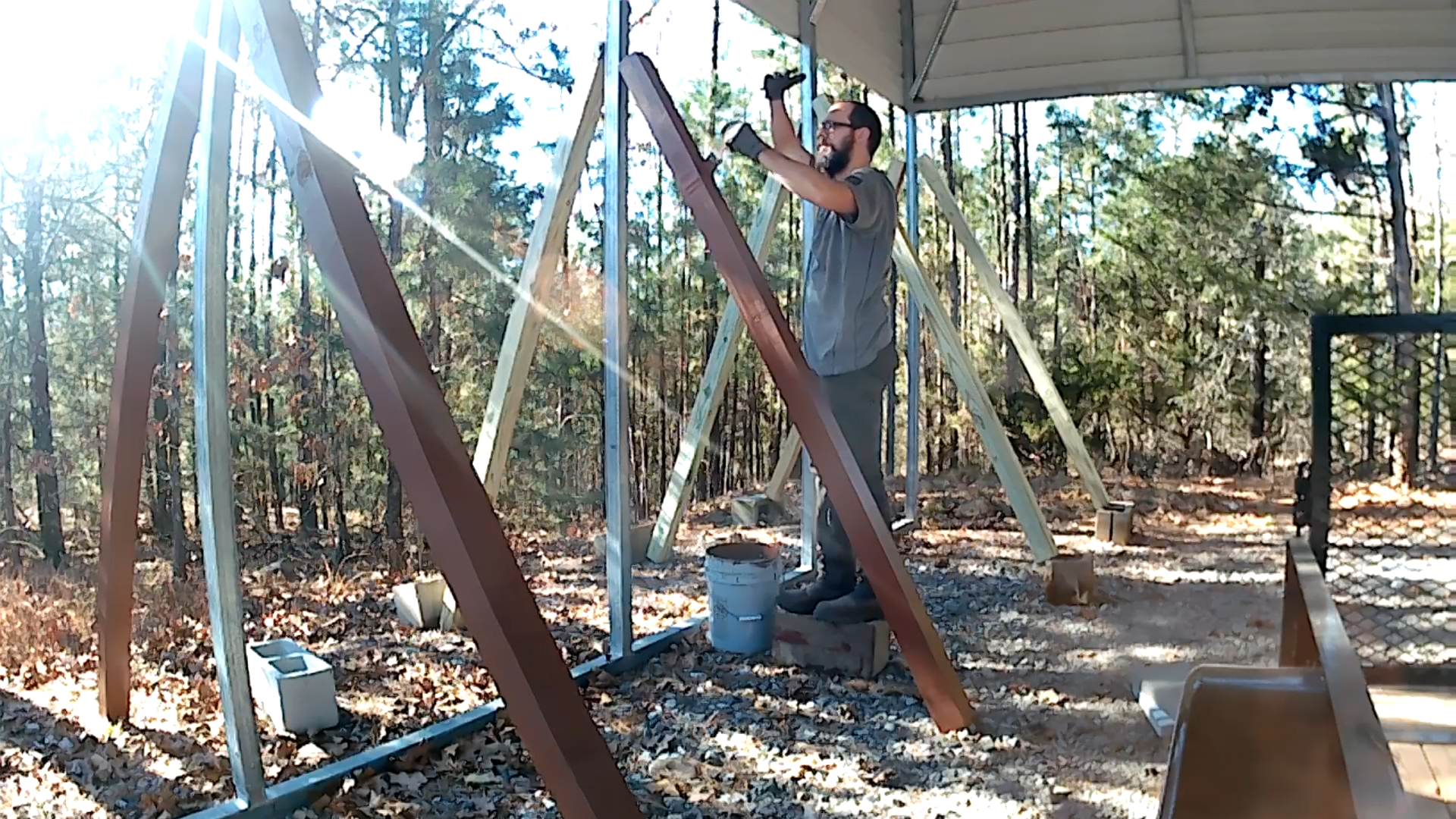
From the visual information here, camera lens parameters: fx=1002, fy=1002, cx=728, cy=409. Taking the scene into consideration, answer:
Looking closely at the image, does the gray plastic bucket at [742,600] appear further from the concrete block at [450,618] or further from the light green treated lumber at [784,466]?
the light green treated lumber at [784,466]

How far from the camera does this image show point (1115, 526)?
19.5ft

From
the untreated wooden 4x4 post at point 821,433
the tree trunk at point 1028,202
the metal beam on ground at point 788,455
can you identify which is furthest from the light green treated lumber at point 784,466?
the tree trunk at point 1028,202

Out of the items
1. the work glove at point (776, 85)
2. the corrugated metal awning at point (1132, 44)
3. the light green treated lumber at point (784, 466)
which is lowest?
the light green treated lumber at point (784, 466)

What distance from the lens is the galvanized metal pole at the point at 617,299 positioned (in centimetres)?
314

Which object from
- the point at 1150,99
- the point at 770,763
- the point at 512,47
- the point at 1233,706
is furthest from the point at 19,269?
the point at 1150,99

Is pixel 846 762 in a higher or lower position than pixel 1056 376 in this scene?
lower

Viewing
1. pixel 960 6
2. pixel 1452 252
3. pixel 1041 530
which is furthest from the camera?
pixel 1452 252

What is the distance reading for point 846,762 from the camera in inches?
102

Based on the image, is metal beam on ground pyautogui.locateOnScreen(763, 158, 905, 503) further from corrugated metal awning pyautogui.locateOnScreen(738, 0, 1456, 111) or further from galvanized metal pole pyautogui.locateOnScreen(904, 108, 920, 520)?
corrugated metal awning pyautogui.locateOnScreen(738, 0, 1456, 111)

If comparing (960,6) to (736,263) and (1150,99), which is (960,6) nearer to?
(736,263)

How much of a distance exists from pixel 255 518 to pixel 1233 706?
6.76 metres

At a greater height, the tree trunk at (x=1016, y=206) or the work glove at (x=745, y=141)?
the tree trunk at (x=1016, y=206)

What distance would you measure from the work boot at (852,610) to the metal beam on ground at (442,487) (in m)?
1.86

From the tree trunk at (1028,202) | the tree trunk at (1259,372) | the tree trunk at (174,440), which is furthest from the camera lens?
the tree trunk at (1028,202)
